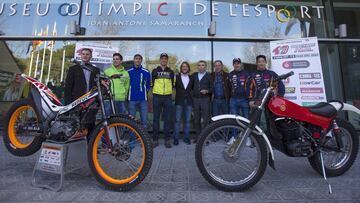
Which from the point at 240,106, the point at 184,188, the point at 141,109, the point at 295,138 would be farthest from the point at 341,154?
the point at 141,109

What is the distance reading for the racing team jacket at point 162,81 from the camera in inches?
250

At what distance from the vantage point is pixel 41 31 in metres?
7.96

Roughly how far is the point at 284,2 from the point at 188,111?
450 centimetres

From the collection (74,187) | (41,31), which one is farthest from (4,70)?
(74,187)

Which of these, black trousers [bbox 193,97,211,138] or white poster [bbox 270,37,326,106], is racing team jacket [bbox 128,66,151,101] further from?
white poster [bbox 270,37,326,106]

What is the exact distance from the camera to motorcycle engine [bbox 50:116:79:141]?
12.2 feet

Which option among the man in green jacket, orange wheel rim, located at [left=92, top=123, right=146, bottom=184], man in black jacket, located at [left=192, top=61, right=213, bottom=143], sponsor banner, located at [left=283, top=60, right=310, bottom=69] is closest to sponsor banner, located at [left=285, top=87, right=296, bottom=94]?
sponsor banner, located at [left=283, top=60, right=310, bottom=69]

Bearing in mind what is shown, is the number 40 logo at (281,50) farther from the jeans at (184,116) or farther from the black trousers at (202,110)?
the jeans at (184,116)

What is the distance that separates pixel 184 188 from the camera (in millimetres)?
3574

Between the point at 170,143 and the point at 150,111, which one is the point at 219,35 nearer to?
the point at 150,111

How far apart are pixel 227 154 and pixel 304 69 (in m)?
2.52

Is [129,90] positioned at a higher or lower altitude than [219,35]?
lower

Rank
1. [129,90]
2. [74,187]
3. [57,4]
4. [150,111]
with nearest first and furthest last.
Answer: [74,187] → [129,90] → [150,111] → [57,4]

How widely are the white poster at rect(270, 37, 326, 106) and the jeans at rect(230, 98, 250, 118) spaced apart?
1338 millimetres
